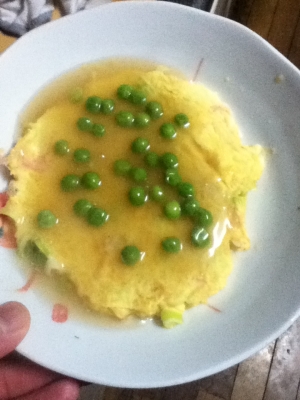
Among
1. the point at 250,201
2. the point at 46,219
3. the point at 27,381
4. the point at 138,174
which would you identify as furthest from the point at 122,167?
the point at 27,381

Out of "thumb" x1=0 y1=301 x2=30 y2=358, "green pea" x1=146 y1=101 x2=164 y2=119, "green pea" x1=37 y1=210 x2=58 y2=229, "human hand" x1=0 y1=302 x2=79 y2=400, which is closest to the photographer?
"thumb" x1=0 y1=301 x2=30 y2=358

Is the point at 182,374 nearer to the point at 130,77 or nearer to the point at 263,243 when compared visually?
the point at 263,243

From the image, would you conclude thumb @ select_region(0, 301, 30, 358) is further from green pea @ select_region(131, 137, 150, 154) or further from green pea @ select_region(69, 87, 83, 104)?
green pea @ select_region(69, 87, 83, 104)

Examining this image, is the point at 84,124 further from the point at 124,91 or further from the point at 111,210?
the point at 111,210

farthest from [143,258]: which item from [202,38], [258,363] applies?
[258,363]

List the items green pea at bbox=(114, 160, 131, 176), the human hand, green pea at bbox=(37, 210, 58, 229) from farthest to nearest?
green pea at bbox=(114, 160, 131, 176) → green pea at bbox=(37, 210, 58, 229) → the human hand

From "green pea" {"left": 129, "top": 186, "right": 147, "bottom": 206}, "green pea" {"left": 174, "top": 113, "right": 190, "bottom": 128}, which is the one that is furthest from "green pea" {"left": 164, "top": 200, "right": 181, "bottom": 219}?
"green pea" {"left": 174, "top": 113, "right": 190, "bottom": 128}

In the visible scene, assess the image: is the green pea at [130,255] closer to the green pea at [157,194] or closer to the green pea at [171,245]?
the green pea at [171,245]
